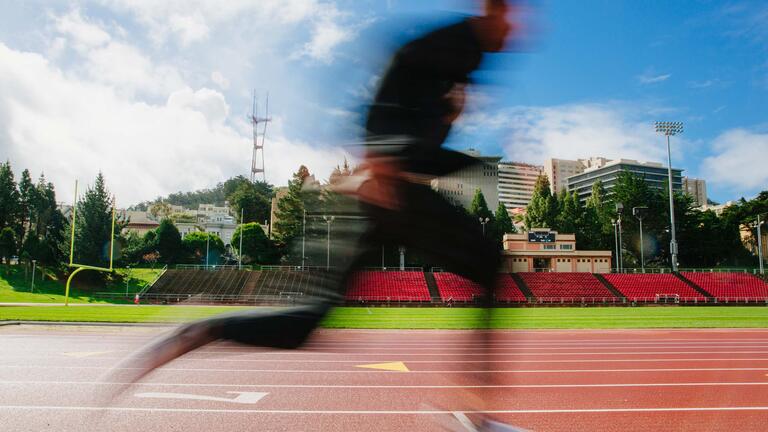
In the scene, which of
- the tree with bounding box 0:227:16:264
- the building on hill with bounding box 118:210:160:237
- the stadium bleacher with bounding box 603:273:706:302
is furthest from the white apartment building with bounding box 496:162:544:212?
the building on hill with bounding box 118:210:160:237

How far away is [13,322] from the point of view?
16.7m

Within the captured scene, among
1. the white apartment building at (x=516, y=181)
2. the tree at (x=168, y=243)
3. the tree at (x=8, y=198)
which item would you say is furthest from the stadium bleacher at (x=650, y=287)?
the tree at (x=8, y=198)

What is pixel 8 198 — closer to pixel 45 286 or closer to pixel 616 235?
pixel 45 286

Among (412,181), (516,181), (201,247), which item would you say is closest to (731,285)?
(516,181)

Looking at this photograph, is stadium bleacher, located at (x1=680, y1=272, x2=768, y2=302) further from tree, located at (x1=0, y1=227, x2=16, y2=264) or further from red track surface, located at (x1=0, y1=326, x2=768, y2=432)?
tree, located at (x1=0, y1=227, x2=16, y2=264)

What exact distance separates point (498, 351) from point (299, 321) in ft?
2.75

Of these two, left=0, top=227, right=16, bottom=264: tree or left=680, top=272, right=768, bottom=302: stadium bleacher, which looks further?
left=0, top=227, right=16, bottom=264: tree

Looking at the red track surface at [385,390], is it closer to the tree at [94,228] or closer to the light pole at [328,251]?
the light pole at [328,251]

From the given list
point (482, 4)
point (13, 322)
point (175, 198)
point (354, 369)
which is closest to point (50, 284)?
point (13, 322)

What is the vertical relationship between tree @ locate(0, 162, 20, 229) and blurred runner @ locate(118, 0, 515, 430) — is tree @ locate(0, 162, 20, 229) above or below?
above

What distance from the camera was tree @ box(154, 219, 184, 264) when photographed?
204 feet

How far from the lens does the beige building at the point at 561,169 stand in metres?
2.07

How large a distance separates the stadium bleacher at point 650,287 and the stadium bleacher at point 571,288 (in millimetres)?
1650

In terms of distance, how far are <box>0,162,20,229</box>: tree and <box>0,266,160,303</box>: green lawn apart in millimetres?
14756
